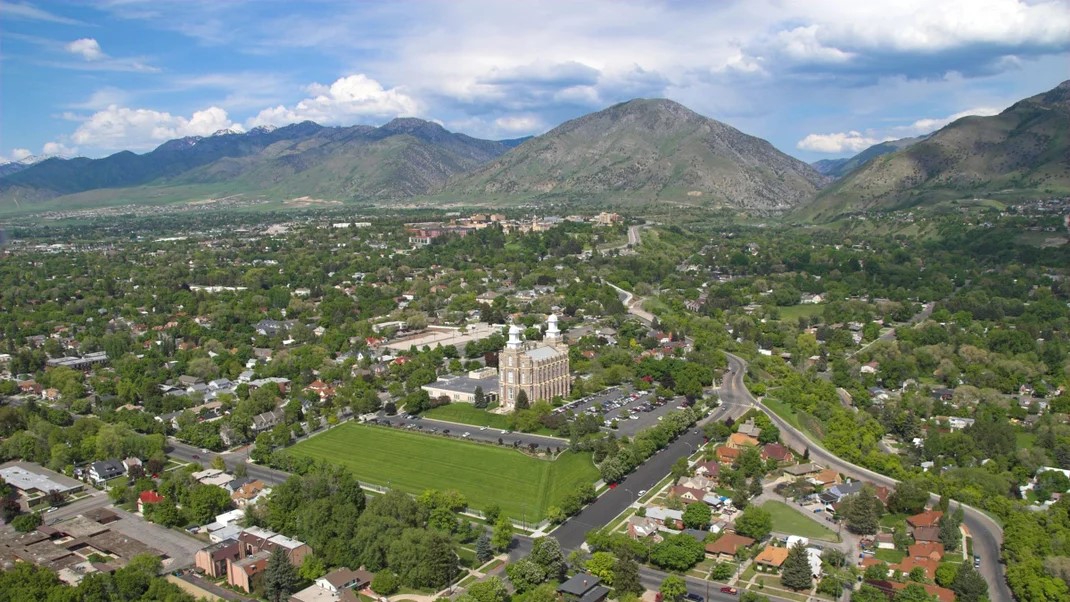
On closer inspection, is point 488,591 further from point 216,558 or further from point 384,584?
point 216,558

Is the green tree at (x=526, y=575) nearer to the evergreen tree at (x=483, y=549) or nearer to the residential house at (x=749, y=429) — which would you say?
the evergreen tree at (x=483, y=549)

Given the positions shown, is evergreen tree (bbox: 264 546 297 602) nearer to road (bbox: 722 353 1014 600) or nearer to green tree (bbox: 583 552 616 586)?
green tree (bbox: 583 552 616 586)

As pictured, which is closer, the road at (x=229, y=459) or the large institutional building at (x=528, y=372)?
the road at (x=229, y=459)

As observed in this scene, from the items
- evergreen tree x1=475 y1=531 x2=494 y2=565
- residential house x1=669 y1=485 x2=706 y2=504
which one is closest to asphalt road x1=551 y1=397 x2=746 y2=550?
residential house x1=669 y1=485 x2=706 y2=504

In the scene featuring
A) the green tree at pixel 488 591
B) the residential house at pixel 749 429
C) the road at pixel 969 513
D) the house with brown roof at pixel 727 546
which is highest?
the green tree at pixel 488 591

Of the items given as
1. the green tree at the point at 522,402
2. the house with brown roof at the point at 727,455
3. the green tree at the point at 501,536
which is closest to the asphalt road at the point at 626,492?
the house with brown roof at the point at 727,455

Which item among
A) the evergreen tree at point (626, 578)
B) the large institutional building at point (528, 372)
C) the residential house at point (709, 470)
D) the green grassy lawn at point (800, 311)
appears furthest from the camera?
the green grassy lawn at point (800, 311)

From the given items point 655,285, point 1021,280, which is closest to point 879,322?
point 1021,280
